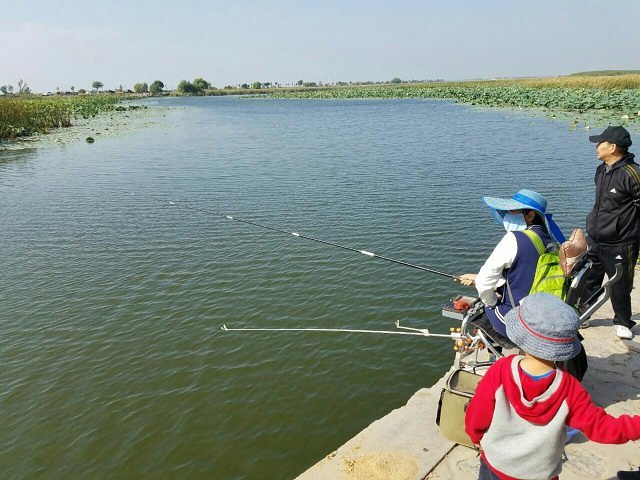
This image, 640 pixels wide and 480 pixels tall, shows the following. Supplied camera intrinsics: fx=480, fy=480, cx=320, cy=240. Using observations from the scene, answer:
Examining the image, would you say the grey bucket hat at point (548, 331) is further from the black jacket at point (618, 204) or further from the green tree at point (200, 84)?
the green tree at point (200, 84)

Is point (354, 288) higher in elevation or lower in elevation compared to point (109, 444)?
higher

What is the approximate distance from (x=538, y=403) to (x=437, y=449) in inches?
86.4

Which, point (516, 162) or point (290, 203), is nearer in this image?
point (290, 203)

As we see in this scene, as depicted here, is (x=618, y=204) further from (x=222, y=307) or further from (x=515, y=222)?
(x=222, y=307)

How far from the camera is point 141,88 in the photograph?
7416 inches

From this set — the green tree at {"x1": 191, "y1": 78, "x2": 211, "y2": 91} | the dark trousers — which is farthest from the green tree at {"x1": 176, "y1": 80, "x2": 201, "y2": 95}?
the dark trousers

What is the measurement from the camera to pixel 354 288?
376 inches

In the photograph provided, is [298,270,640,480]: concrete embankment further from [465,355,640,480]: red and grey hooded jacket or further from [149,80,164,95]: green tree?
[149,80,164,95]: green tree

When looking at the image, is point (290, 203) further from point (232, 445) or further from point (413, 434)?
point (413, 434)

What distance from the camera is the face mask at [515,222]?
420cm

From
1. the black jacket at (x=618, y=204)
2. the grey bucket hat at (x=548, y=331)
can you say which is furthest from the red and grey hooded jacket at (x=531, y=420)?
the black jacket at (x=618, y=204)

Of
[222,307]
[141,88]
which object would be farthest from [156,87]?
[222,307]

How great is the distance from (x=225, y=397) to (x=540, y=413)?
511 cm

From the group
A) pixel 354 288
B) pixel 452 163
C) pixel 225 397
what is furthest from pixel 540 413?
pixel 452 163
